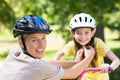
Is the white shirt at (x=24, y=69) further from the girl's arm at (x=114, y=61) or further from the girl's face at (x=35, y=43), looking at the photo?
the girl's arm at (x=114, y=61)

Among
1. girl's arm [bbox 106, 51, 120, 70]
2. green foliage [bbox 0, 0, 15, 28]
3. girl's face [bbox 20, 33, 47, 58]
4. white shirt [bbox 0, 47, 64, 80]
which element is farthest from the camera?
green foliage [bbox 0, 0, 15, 28]

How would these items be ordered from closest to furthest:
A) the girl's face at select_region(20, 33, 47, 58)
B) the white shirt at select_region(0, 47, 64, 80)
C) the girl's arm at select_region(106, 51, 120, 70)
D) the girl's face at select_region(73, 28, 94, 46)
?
the white shirt at select_region(0, 47, 64, 80) → the girl's face at select_region(20, 33, 47, 58) → the girl's arm at select_region(106, 51, 120, 70) → the girl's face at select_region(73, 28, 94, 46)

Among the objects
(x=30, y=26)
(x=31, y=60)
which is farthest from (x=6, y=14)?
(x=31, y=60)

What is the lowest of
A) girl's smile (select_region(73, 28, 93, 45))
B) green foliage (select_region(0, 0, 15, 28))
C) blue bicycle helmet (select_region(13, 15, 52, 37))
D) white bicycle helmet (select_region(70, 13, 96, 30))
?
green foliage (select_region(0, 0, 15, 28))

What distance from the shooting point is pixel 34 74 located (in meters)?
3.44

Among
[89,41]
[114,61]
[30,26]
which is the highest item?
[30,26]

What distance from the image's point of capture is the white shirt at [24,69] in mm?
3396

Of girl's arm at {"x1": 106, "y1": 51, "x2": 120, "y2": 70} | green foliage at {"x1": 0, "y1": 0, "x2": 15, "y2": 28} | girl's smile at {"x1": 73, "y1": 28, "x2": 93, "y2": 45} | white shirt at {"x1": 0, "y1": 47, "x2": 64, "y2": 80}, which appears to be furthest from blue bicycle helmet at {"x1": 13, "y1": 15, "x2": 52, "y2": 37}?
green foliage at {"x1": 0, "y1": 0, "x2": 15, "y2": 28}

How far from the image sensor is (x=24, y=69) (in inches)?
134

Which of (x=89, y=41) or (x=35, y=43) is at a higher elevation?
(x=35, y=43)

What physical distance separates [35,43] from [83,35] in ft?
5.26

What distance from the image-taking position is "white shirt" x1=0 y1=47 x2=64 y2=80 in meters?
3.40

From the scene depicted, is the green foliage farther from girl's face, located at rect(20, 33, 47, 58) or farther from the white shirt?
the white shirt

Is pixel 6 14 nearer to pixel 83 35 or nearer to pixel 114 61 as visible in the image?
pixel 83 35
